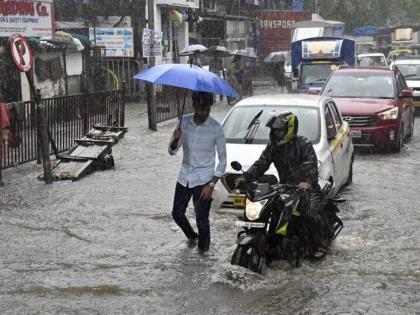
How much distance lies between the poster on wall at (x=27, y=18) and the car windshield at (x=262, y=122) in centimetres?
828

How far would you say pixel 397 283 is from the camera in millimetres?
6527

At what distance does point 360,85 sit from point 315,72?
807 cm

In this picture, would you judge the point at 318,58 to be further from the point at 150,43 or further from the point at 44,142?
the point at 44,142

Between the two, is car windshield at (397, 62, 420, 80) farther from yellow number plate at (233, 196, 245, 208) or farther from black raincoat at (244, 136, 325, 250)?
black raincoat at (244, 136, 325, 250)

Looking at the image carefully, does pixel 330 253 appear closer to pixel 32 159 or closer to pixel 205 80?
pixel 205 80

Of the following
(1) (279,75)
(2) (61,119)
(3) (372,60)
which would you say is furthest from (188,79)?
(1) (279,75)

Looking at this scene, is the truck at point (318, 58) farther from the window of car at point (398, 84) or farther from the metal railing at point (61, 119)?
the metal railing at point (61, 119)

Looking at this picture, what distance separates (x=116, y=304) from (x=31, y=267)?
58.1 inches

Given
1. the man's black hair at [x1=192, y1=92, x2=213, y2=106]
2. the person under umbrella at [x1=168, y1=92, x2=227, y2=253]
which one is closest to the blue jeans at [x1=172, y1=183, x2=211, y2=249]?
the person under umbrella at [x1=168, y1=92, x2=227, y2=253]

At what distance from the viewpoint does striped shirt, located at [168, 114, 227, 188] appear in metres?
7.16

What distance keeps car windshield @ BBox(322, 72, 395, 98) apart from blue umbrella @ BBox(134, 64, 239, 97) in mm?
8828

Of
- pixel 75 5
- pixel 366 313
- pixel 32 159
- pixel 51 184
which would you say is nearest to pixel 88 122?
pixel 32 159

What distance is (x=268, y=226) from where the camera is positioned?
6535mm

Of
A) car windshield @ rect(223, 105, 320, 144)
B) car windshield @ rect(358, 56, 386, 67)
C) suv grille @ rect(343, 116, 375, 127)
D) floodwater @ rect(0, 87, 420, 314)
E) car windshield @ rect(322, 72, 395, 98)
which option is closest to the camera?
floodwater @ rect(0, 87, 420, 314)
